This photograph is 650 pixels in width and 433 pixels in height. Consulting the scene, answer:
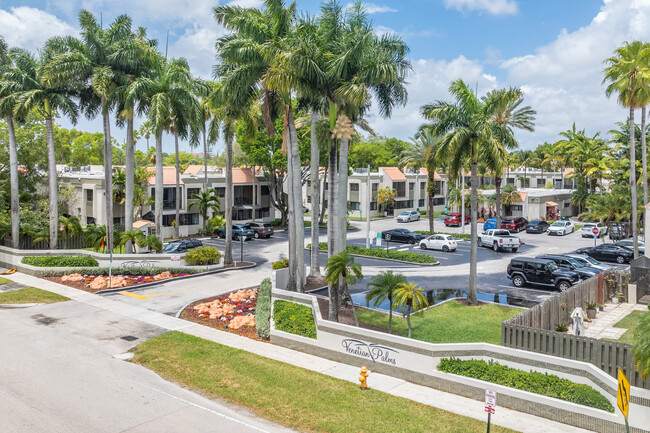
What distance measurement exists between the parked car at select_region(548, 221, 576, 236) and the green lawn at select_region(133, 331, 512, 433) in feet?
142

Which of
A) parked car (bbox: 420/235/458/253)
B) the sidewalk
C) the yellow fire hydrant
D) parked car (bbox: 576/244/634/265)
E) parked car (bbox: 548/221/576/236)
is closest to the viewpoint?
the sidewalk

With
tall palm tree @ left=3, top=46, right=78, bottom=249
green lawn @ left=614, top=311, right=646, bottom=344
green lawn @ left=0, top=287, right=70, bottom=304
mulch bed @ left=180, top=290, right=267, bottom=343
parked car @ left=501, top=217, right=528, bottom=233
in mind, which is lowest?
mulch bed @ left=180, top=290, right=267, bottom=343

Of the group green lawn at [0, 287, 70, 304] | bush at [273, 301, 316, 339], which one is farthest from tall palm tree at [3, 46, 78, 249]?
bush at [273, 301, 316, 339]

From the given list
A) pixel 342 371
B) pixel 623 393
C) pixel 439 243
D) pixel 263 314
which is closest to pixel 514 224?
pixel 439 243

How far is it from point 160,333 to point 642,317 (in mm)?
16537

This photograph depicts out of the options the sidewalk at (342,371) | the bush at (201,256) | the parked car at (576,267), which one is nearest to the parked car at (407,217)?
the parked car at (576,267)

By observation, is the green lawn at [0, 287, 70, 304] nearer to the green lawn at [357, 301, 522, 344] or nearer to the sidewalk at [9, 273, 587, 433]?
the sidewalk at [9, 273, 587, 433]

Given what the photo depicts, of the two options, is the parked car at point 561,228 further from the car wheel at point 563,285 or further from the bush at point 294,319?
the bush at point 294,319

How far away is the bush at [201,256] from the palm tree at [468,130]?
17.0 m

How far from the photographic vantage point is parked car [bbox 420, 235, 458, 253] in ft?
139

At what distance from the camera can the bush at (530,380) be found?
43.1ft

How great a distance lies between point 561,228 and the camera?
175 feet

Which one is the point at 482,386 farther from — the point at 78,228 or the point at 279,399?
the point at 78,228

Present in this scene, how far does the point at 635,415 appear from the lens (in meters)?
12.3
